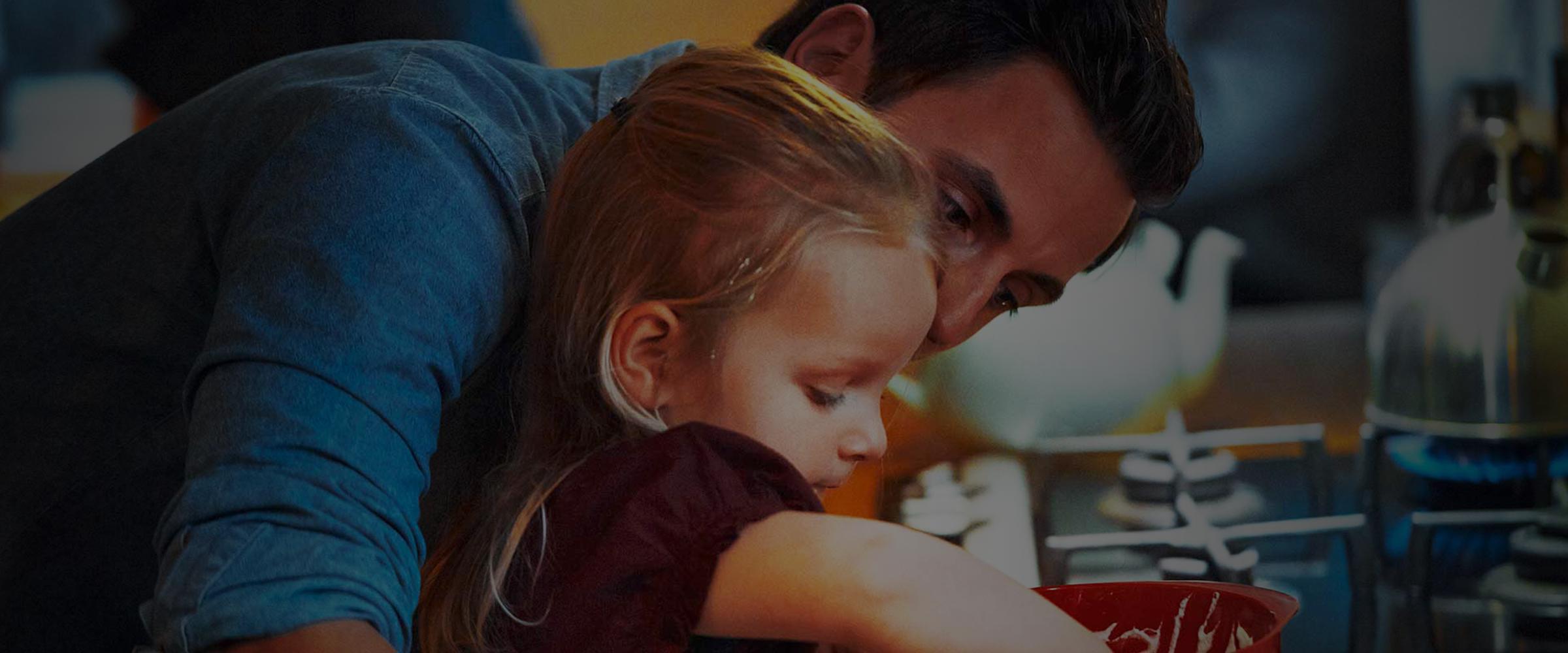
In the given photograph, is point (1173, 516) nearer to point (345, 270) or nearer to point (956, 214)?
point (956, 214)

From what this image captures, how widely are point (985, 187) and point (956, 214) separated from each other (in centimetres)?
3

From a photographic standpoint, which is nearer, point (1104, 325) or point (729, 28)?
point (1104, 325)

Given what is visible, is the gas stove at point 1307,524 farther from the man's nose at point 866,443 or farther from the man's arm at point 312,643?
the man's arm at point 312,643

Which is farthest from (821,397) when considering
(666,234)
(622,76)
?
(622,76)

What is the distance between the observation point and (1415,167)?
1.73 metres

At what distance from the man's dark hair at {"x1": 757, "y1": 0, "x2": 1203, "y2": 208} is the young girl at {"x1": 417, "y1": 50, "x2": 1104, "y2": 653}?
0.17m

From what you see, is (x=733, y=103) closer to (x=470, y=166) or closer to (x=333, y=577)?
(x=470, y=166)

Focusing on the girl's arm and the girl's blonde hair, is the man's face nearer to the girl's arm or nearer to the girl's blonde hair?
the girl's blonde hair

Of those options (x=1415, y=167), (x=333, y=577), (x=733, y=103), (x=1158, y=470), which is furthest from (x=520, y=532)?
(x=1415, y=167)

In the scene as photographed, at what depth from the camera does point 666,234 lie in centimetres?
67

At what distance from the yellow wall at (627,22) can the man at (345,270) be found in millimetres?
550

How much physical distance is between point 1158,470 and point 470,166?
95 cm

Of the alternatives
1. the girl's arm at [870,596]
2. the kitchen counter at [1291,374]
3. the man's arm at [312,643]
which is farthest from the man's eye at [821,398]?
the kitchen counter at [1291,374]

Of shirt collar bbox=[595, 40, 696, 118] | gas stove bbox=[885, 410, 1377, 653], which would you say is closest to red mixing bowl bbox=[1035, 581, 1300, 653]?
shirt collar bbox=[595, 40, 696, 118]
